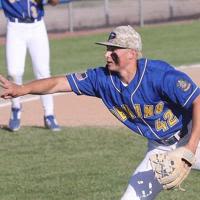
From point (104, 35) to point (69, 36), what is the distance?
40.0 inches

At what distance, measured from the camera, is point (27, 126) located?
1232 centimetres

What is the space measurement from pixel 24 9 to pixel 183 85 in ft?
16.8

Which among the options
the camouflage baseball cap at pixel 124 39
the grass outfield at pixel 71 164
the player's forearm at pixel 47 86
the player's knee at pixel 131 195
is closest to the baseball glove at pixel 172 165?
the player's knee at pixel 131 195

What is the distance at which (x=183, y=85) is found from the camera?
22.2ft

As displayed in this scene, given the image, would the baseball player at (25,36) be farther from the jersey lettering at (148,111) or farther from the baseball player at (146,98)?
the jersey lettering at (148,111)

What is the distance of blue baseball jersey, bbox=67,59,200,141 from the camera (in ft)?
22.3

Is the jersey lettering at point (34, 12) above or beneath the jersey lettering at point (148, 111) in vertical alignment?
beneath

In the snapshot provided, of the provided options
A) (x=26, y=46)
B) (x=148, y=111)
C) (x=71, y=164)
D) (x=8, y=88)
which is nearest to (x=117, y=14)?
(x=26, y=46)

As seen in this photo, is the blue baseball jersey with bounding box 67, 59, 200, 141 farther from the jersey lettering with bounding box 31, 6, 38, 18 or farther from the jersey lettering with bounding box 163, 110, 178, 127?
the jersey lettering with bounding box 31, 6, 38, 18

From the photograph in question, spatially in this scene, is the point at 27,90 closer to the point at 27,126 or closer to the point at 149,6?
the point at 27,126

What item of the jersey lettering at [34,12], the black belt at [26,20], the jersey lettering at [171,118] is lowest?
the black belt at [26,20]

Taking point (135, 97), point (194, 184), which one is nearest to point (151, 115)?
point (135, 97)

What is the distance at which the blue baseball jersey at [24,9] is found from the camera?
11.6 metres

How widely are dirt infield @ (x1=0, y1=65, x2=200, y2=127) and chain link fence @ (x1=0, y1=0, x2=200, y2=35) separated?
34.6 ft
